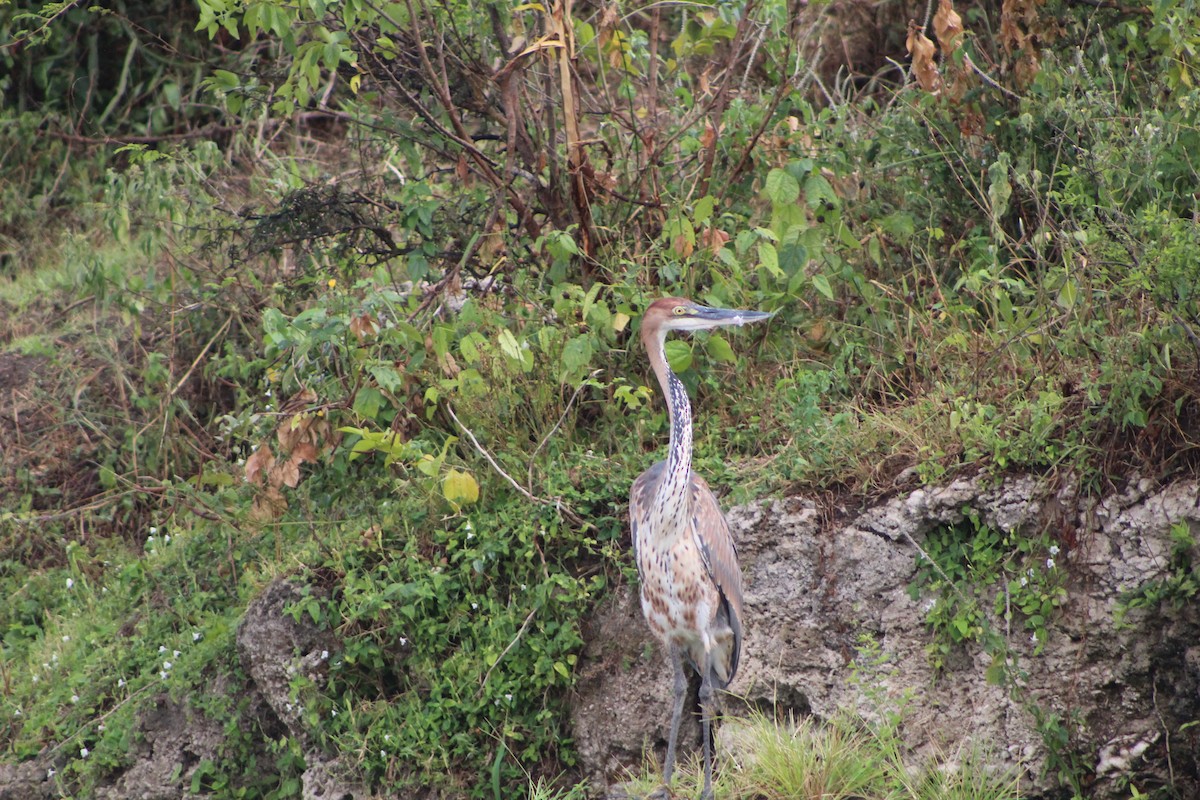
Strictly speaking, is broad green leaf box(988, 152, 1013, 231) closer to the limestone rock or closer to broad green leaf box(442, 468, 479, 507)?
the limestone rock

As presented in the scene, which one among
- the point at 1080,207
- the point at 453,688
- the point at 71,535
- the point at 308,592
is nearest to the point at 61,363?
the point at 71,535

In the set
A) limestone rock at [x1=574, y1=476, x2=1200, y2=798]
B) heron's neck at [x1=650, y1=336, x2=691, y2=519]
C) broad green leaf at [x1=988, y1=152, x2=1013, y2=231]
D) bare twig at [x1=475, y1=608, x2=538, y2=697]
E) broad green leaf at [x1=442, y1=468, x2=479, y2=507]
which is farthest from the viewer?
broad green leaf at [x1=988, y1=152, x2=1013, y2=231]

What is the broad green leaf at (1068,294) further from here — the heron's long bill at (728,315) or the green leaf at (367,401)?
the green leaf at (367,401)

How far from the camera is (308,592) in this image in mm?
5617

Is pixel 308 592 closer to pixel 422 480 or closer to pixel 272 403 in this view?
pixel 422 480

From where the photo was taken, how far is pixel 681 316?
4945 millimetres

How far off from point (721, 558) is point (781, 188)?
5.59ft

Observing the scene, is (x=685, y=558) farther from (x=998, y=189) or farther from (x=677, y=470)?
(x=998, y=189)

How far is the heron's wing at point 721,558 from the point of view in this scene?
475cm

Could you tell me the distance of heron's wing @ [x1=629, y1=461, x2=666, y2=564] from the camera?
190 inches

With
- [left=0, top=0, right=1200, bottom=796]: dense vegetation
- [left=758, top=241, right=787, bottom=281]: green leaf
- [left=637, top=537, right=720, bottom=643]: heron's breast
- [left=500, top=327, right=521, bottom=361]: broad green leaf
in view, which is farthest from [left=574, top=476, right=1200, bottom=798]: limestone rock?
[left=500, top=327, right=521, bottom=361]: broad green leaf

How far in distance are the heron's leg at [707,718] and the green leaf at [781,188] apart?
1.98 metres

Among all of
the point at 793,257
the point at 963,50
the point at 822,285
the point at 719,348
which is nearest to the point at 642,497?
the point at 719,348

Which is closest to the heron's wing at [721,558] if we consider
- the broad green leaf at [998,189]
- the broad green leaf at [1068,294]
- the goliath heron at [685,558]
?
the goliath heron at [685,558]
